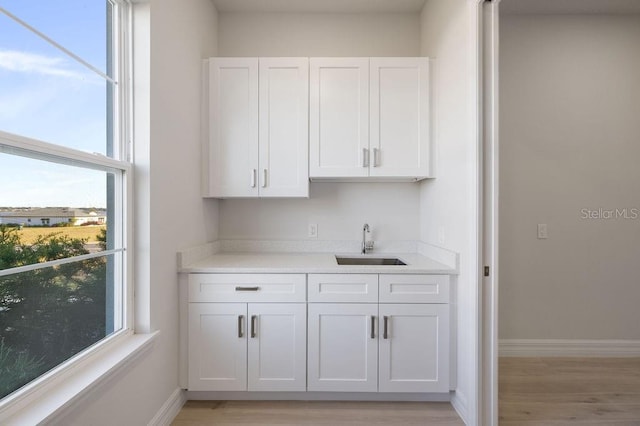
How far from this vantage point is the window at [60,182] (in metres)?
1.03

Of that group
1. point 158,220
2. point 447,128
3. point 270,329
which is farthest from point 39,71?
point 447,128

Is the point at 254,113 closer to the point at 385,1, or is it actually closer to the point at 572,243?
the point at 385,1

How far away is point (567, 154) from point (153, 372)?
3.38 m

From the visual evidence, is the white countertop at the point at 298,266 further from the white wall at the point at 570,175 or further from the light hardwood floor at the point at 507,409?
the white wall at the point at 570,175

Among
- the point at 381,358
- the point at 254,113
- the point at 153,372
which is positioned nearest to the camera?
the point at 153,372

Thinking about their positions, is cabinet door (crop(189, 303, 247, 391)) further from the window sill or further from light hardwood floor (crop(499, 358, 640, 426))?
light hardwood floor (crop(499, 358, 640, 426))

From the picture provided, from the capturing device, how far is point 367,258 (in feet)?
8.38

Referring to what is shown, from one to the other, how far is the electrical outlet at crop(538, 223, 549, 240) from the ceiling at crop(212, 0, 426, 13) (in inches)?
80.5

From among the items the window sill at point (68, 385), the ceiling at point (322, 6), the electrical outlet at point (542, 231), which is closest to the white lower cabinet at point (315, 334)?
the window sill at point (68, 385)

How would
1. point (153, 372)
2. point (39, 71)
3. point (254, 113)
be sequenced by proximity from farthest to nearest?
point (254, 113)
point (153, 372)
point (39, 71)

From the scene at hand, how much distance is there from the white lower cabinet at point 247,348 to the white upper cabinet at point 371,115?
1084mm

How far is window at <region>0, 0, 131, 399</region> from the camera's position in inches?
40.6

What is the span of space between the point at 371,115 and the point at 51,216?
190 centimetres

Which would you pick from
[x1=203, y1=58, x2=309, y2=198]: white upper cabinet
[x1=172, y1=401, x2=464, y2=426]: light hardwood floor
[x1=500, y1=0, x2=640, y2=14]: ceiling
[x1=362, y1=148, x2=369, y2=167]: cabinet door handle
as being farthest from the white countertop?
[x1=500, y1=0, x2=640, y2=14]: ceiling
